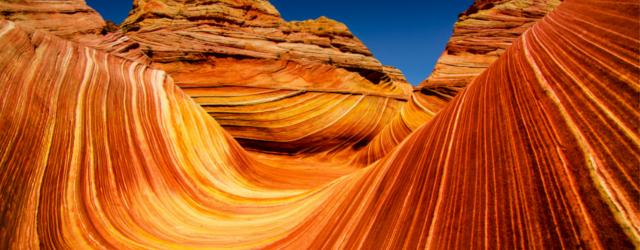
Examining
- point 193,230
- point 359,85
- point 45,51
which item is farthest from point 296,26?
point 193,230

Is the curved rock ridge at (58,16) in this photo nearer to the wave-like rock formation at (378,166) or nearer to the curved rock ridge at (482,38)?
the wave-like rock formation at (378,166)

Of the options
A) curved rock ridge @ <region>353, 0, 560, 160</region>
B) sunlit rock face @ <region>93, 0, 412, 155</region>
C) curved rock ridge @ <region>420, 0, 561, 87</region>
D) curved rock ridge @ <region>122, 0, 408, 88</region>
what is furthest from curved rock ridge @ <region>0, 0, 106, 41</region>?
curved rock ridge @ <region>420, 0, 561, 87</region>

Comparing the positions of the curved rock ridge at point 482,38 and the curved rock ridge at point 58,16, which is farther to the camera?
the curved rock ridge at point 482,38

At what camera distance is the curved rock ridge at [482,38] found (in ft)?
13.1

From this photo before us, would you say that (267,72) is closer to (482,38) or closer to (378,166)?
(482,38)

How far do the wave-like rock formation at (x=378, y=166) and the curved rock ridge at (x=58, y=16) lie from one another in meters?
0.56

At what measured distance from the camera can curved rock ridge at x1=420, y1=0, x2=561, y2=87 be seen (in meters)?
4.00

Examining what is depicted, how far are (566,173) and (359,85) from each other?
4697mm

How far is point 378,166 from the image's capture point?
1.67 meters

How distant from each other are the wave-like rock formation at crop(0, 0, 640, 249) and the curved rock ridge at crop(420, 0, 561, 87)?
2.38 meters

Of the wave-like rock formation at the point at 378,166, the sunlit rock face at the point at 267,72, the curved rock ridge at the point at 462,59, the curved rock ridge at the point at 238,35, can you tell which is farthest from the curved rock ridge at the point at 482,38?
the wave-like rock formation at the point at 378,166

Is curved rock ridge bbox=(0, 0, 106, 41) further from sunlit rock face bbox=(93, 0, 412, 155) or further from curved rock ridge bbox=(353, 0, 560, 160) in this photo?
curved rock ridge bbox=(353, 0, 560, 160)

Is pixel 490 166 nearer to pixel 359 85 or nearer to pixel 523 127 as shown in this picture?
pixel 523 127

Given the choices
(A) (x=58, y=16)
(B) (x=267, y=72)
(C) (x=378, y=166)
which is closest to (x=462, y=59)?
(B) (x=267, y=72)
